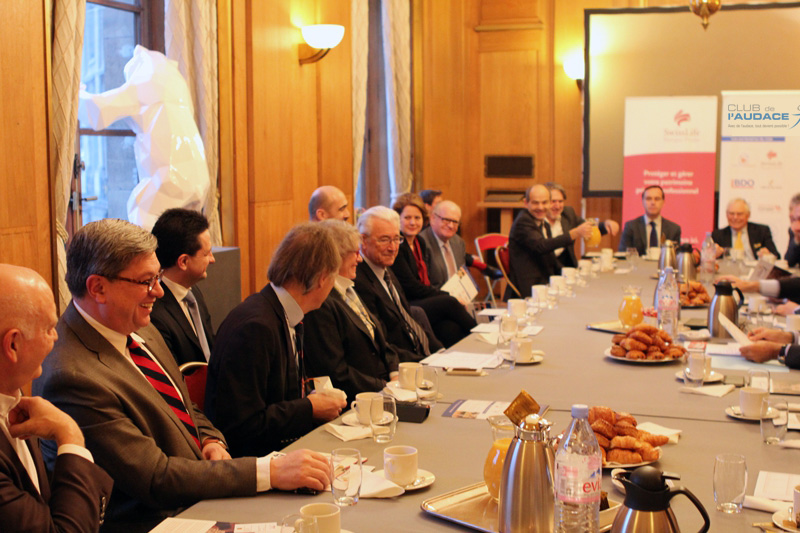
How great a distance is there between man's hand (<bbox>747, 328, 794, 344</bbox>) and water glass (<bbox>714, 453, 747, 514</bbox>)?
1933 mm

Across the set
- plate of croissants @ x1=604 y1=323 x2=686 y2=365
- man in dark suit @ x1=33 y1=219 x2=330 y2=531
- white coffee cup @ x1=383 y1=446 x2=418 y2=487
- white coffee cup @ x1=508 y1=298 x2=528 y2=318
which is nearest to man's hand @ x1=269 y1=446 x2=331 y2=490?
man in dark suit @ x1=33 y1=219 x2=330 y2=531

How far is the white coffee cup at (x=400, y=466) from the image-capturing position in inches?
83.0

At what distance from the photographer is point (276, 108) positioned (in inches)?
268

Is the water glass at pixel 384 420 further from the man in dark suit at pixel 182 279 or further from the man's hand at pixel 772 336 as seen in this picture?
the man's hand at pixel 772 336

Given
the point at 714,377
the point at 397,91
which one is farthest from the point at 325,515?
the point at 397,91

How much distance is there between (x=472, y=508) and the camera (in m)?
1.97

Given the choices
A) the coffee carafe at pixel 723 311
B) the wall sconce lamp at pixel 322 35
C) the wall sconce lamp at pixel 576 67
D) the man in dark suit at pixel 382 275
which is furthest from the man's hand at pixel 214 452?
the wall sconce lamp at pixel 576 67

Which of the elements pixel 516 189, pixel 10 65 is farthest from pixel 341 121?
pixel 10 65

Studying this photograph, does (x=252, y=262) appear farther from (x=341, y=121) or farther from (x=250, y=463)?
(x=250, y=463)

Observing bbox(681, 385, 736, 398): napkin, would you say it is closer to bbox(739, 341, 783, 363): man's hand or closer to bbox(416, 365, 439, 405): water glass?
bbox(739, 341, 783, 363): man's hand

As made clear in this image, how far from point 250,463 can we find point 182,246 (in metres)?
1.79

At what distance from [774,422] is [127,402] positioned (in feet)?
5.97

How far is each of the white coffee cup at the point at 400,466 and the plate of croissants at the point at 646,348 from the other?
1.75 meters

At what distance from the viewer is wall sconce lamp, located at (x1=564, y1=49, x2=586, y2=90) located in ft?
34.1
